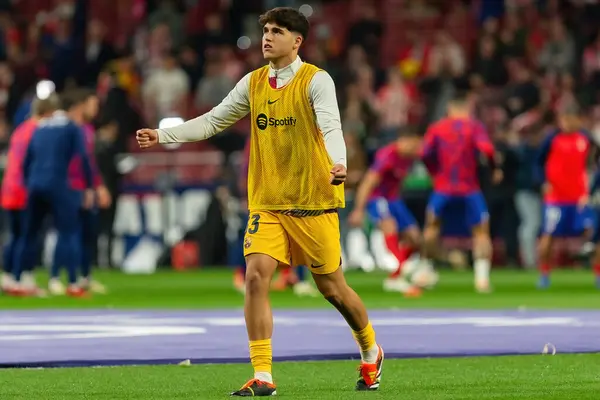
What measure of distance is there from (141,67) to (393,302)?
43.8ft

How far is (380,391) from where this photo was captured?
9164mm

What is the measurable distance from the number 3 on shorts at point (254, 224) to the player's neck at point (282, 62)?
91 cm

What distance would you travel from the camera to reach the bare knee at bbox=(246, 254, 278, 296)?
9.09 metres

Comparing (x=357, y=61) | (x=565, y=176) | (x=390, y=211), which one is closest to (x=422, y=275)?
(x=390, y=211)

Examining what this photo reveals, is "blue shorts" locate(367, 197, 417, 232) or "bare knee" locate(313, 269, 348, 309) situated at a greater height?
"blue shorts" locate(367, 197, 417, 232)

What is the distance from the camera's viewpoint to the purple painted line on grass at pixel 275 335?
455 inches

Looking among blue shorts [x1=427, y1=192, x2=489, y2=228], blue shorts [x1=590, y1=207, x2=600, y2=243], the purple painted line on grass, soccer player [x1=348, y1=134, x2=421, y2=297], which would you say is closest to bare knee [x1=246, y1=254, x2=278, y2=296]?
the purple painted line on grass

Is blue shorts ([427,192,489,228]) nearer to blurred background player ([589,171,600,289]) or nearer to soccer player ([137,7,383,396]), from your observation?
blurred background player ([589,171,600,289])

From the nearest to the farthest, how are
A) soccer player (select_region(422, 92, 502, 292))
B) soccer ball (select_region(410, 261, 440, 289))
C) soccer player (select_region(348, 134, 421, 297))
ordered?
soccer player (select_region(422, 92, 502, 292)) < soccer player (select_region(348, 134, 421, 297)) < soccer ball (select_region(410, 261, 440, 289))

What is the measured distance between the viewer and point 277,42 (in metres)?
9.30

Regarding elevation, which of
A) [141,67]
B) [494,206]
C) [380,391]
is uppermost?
[141,67]

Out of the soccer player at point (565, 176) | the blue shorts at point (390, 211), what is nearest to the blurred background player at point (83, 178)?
the blue shorts at point (390, 211)

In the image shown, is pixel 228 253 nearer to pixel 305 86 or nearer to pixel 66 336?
pixel 66 336

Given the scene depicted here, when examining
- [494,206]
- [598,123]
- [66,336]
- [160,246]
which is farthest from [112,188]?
[66,336]
